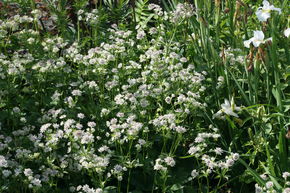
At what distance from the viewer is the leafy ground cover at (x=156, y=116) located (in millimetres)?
2402

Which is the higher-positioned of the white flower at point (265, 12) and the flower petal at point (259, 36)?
the white flower at point (265, 12)

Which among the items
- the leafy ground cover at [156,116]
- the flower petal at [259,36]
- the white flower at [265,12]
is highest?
the white flower at [265,12]

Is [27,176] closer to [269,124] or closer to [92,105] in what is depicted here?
[92,105]

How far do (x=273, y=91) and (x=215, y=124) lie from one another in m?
0.37

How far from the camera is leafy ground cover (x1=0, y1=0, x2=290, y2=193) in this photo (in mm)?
2402

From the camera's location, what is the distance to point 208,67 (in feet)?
9.94

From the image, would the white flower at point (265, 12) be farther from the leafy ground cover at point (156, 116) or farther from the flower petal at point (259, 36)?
the flower petal at point (259, 36)

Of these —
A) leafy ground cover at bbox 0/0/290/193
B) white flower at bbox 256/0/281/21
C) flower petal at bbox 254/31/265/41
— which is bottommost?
leafy ground cover at bbox 0/0/290/193

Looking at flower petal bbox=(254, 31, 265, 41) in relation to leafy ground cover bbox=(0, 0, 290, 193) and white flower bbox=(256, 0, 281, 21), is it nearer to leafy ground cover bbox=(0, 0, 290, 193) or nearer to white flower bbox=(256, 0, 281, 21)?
leafy ground cover bbox=(0, 0, 290, 193)

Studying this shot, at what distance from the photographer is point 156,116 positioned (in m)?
2.76

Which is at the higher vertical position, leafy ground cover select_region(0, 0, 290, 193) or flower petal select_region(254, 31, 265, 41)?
flower petal select_region(254, 31, 265, 41)

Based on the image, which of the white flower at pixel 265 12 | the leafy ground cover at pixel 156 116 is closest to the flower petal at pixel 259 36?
the leafy ground cover at pixel 156 116

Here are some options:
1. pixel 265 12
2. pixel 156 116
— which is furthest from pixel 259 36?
pixel 156 116

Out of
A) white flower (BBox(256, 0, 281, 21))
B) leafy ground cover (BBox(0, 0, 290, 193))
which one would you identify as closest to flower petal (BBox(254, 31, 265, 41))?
leafy ground cover (BBox(0, 0, 290, 193))
